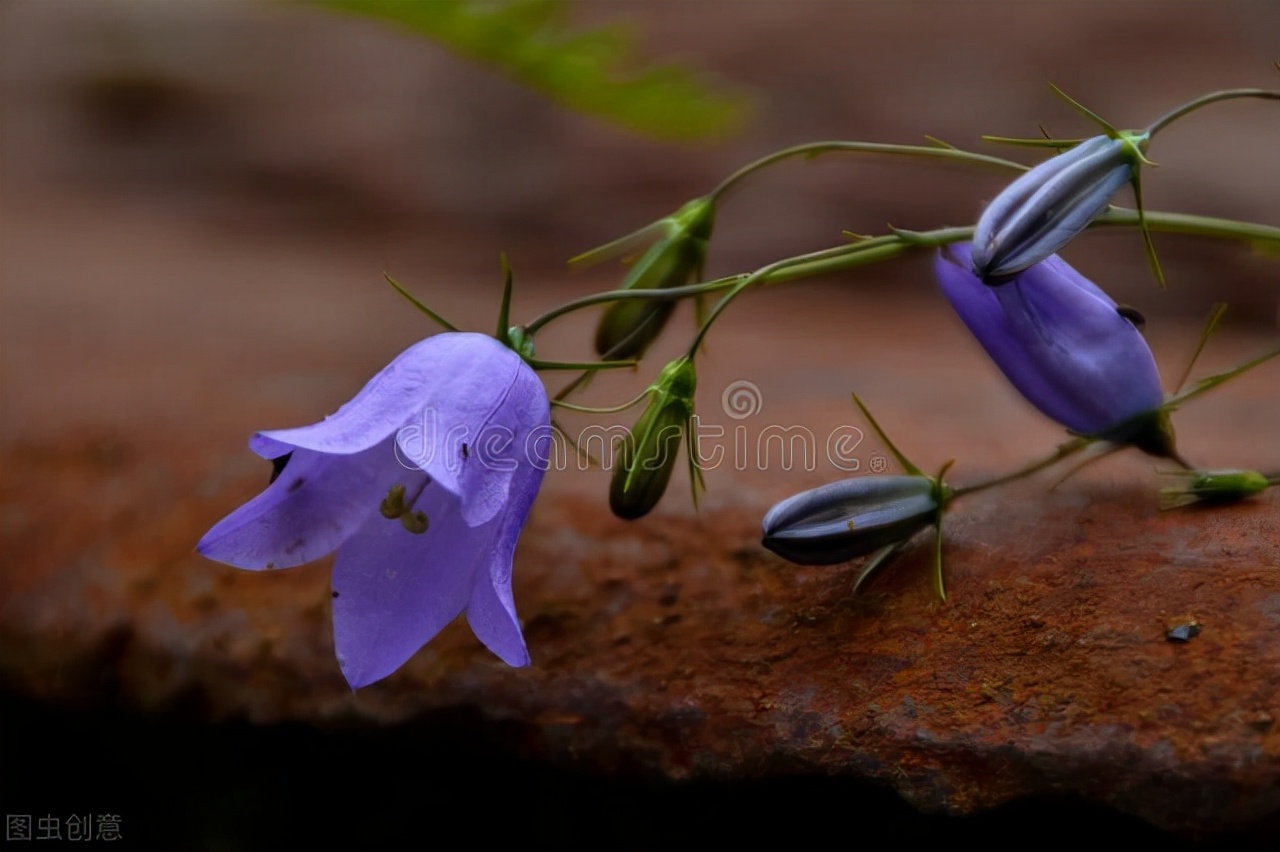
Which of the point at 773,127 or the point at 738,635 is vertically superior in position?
the point at 773,127

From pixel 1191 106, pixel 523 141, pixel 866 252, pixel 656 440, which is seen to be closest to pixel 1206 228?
pixel 1191 106

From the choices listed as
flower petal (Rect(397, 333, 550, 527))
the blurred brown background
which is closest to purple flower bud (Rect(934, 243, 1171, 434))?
flower petal (Rect(397, 333, 550, 527))

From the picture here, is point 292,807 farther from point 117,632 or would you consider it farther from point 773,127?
point 773,127

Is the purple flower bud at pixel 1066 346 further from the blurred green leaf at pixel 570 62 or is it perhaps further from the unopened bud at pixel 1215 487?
the blurred green leaf at pixel 570 62

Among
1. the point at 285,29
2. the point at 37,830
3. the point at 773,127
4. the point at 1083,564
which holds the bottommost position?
the point at 37,830

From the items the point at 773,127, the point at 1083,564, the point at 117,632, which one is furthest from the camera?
the point at 773,127

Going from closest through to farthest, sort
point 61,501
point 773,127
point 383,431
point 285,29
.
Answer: point 383,431
point 61,501
point 773,127
point 285,29

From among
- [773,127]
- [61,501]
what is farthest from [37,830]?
[773,127]
